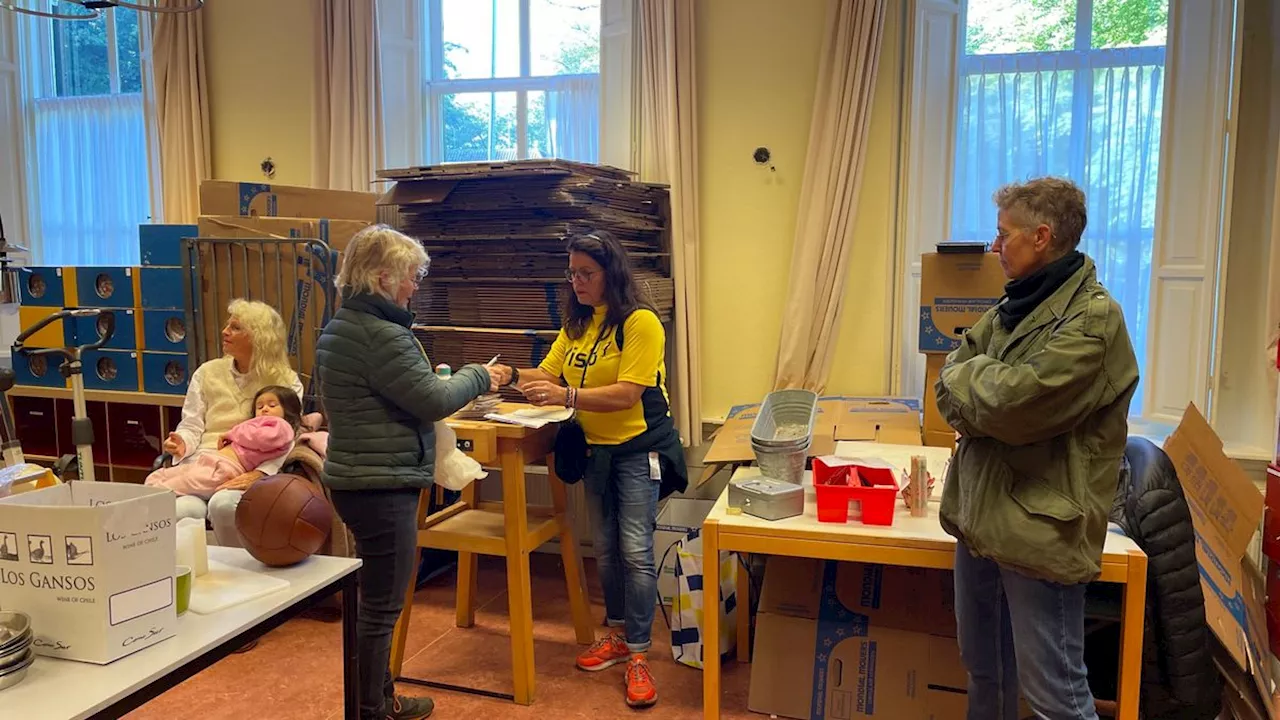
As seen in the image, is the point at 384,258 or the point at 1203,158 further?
the point at 1203,158

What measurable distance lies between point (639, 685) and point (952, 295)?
1614mm

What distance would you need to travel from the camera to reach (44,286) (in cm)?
385

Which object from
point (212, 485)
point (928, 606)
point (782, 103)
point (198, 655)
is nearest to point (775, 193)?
point (782, 103)

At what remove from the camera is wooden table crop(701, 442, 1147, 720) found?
74.4 inches

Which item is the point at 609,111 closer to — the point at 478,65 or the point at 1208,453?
the point at 478,65

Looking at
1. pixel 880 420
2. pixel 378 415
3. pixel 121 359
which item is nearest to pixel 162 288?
pixel 121 359

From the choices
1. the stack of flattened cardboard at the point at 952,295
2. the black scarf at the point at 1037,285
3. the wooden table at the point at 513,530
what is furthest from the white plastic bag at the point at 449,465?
the stack of flattened cardboard at the point at 952,295

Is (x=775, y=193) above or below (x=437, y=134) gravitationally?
below

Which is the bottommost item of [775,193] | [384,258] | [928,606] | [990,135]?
[928,606]

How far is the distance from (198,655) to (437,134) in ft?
11.0

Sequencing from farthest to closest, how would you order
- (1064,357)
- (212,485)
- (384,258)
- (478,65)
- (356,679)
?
(478,65)
(212,485)
(384,258)
(356,679)
(1064,357)

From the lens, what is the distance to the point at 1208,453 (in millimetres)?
2650

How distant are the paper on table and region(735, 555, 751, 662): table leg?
31.4 inches

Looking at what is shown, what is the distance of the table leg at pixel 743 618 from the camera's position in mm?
2959
